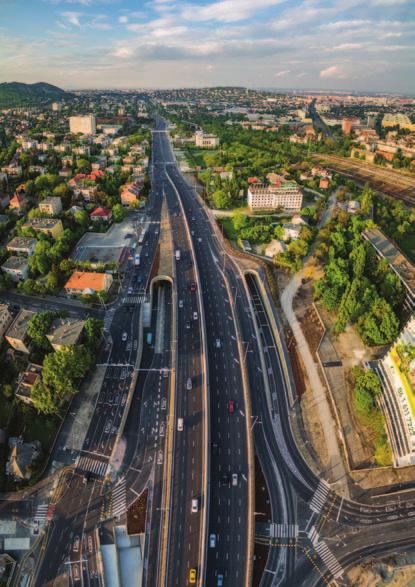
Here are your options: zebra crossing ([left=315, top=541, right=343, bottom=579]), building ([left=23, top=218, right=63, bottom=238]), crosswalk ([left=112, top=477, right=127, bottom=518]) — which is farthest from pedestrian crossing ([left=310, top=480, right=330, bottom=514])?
building ([left=23, top=218, right=63, bottom=238])

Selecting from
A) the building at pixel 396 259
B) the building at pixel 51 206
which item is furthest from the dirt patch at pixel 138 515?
the building at pixel 51 206

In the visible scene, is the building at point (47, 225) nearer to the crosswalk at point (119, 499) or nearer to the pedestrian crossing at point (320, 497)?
the crosswalk at point (119, 499)

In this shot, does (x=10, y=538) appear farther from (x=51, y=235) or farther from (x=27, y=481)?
(x=51, y=235)

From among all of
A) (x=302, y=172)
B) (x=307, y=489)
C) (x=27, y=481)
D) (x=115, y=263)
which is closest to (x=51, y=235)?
(x=115, y=263)

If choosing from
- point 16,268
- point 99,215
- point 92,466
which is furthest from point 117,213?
point 92,466

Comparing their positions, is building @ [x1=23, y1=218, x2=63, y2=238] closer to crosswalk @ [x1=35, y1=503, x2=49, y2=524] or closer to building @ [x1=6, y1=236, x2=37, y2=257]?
building @ [x1=6, y1=236, x2=37, y2=257]

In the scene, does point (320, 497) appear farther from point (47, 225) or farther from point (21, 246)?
point (47, 225)
